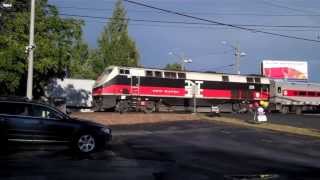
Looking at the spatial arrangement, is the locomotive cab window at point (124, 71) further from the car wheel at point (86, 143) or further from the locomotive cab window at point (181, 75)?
the car wheel at point (86, 143)

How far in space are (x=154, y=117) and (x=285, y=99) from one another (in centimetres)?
2981

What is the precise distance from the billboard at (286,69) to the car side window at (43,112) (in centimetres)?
8406

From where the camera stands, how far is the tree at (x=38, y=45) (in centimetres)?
4191

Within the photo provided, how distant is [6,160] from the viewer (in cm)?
1773

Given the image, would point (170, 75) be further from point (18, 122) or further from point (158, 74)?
point (18, 122)

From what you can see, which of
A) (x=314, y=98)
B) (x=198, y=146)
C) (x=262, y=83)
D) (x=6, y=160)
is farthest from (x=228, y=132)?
(x=314, y=98)

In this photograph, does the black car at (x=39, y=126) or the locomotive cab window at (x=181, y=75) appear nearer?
the black car at (x=39, y=126)

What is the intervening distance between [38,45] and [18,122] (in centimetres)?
2386

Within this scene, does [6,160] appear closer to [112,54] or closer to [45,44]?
[45,44]

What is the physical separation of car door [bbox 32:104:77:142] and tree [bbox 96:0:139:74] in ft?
189

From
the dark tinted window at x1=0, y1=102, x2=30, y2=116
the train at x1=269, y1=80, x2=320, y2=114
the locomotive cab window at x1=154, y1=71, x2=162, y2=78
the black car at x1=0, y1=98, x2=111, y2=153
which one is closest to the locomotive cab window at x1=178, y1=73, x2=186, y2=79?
the locomotive cab window at x1=154, y1=71, x2=162, y2=78

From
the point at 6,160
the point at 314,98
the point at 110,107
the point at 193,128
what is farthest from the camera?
the point at 314,98

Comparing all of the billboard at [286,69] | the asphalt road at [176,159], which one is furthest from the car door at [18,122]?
the billboard at [286,69]

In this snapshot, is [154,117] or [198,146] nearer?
[198,146]
